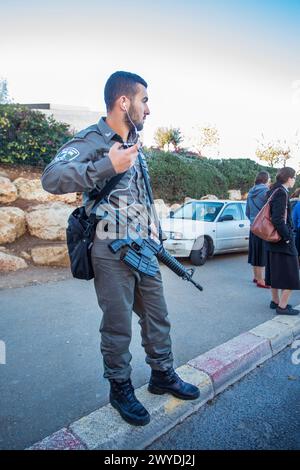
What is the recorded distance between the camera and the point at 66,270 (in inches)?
259

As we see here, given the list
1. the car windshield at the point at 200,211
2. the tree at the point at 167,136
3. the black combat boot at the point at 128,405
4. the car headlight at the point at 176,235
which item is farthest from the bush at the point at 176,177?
the tree at the point at 167,136

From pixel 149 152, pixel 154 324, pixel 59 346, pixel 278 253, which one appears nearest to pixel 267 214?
pixel 278 253

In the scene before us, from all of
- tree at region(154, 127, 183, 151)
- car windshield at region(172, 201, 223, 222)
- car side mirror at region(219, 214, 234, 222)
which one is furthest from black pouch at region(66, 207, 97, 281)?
tree at region(154, 127, 183, 151)

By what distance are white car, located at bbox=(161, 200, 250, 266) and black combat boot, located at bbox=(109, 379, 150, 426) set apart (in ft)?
17.4

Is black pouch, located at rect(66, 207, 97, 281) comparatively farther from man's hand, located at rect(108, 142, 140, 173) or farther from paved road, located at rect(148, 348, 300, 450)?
paved road, located at rect(148, 348, 300, 450)

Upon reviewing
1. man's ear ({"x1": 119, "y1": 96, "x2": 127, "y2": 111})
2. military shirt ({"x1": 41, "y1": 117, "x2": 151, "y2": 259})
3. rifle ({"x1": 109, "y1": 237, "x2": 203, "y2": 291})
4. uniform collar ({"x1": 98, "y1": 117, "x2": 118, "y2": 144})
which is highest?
man's ear ({"x1": 119, "y1": 96, "x2": 127, "y2": 111})

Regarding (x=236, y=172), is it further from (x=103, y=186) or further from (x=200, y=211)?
(x=103, y=186)

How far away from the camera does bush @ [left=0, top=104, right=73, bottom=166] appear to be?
8672 mm

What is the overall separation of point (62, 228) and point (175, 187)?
6.22 m

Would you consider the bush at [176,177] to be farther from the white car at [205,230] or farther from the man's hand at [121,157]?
the man's hand at [121,157]

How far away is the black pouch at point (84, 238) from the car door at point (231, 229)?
20.9 feet

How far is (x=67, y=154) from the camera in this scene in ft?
6.71

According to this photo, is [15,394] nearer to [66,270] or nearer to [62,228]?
[66,270]

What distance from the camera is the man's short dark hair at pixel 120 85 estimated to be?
Answer: 2217mm
